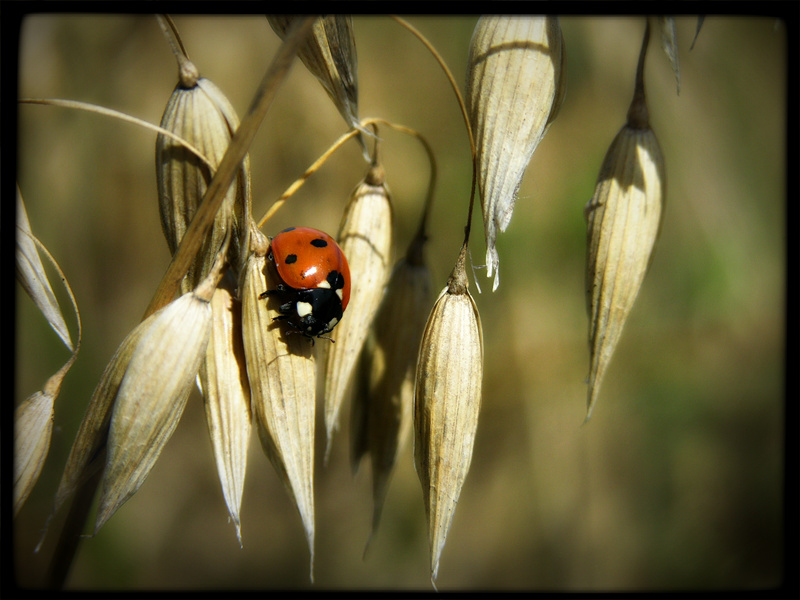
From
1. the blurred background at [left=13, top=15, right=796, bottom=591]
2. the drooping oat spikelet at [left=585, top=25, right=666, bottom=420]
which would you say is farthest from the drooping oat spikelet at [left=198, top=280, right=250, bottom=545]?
the blurred background at [left=13, top=15, right=796, bottom=591]

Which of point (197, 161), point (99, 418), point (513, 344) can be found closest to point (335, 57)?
point (197, 161)

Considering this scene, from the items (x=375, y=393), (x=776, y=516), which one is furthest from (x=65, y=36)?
(x=776, y=516)

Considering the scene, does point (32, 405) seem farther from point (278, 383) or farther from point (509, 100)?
point (509, 100)

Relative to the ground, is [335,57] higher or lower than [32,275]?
higher

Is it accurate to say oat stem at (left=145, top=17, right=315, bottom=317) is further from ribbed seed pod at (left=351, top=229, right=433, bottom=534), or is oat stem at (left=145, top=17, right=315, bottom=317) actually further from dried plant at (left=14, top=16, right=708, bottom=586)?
ribbed seed pod at (left=351, top=229, right=433, bottom=534)

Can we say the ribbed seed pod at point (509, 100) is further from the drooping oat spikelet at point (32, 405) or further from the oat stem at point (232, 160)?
the drooping oat spikelet at point (32, 405)

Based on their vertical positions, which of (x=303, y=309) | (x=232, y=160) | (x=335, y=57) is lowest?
(x=303, y=309)
